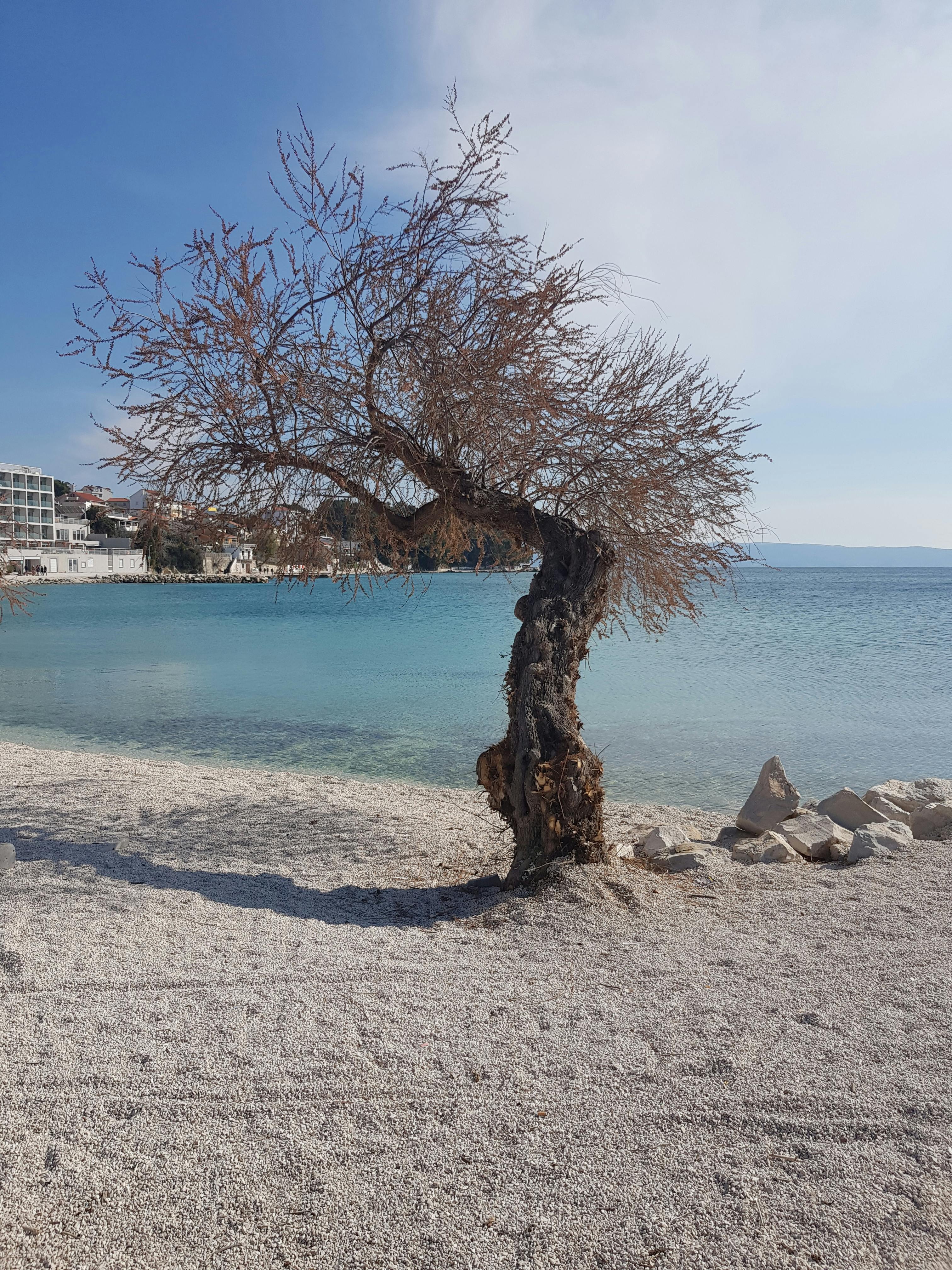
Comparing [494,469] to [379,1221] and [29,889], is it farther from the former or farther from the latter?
[379,1221]

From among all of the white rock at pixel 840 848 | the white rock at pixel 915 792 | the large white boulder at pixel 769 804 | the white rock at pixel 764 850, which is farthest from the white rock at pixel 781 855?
the white rock at pixel 915 792

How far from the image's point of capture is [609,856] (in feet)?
20.9

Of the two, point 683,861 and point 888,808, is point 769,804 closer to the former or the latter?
point 888,808

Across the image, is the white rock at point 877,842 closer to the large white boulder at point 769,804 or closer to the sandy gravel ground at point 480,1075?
the sandy gravel ground at point 480,1075

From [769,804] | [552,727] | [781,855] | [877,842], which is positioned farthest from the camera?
[769,804]

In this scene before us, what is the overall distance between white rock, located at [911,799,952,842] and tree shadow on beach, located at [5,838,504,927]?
14.4 ft

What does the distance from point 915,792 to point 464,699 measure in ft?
35.7

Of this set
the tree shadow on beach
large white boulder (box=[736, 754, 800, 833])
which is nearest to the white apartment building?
the tree shadow on beach

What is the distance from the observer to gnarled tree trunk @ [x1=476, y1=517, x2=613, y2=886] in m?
6.24

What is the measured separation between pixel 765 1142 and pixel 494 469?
16.7 feet

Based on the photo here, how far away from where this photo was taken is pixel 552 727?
6.40m

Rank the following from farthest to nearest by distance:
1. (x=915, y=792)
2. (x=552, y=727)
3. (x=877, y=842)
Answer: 1. (x=915, y=792)
2. (x=877, y=842)
3. (x=552, y=727)

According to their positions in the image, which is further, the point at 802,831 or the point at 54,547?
the point at 54,547

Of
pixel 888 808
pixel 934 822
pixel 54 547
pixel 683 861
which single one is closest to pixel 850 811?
pixel 888 808
